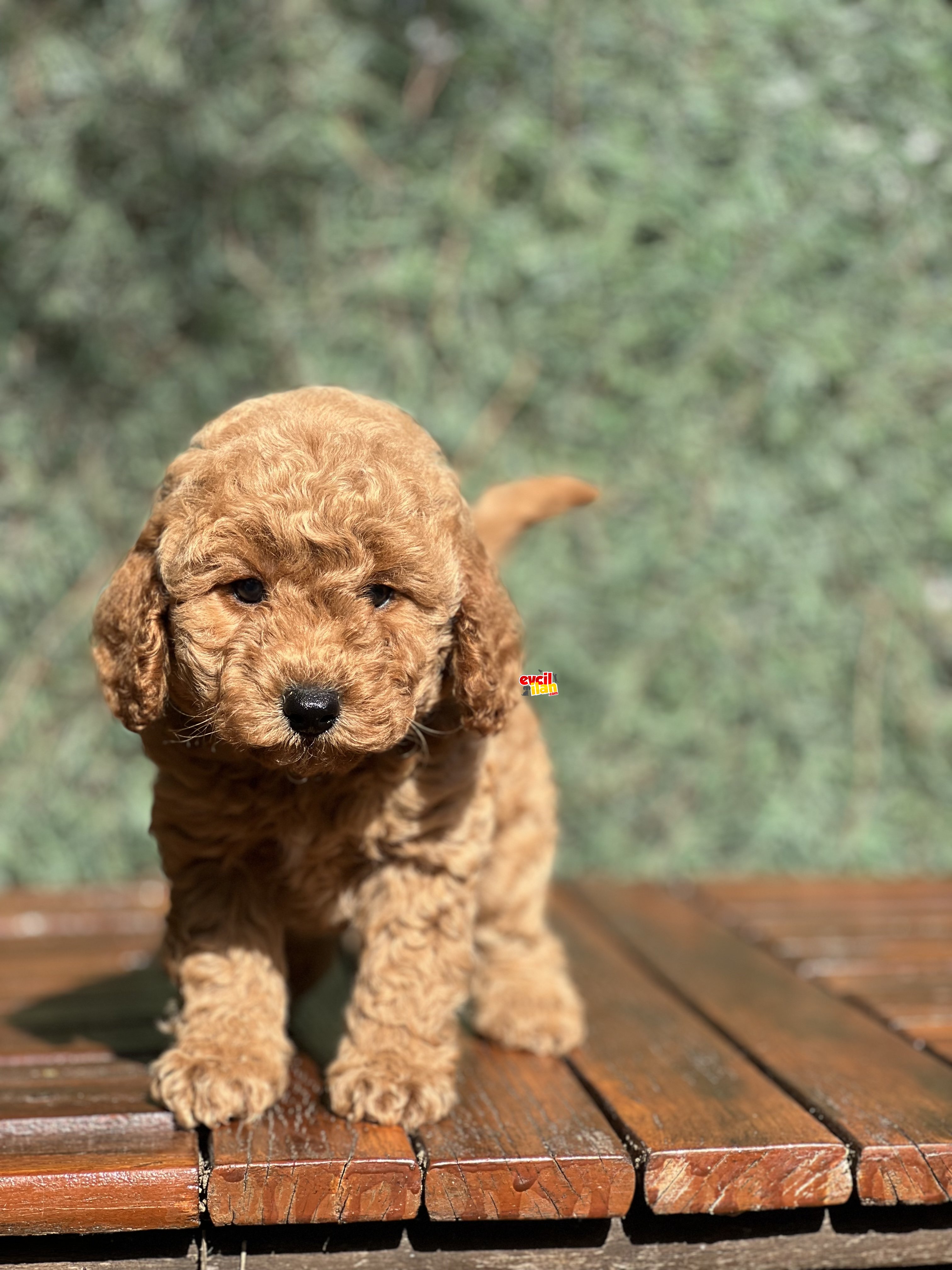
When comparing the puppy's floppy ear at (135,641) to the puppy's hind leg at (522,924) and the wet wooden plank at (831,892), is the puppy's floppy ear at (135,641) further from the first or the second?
the wet wooden plank at (831,892)

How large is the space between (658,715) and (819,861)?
0.83 meters

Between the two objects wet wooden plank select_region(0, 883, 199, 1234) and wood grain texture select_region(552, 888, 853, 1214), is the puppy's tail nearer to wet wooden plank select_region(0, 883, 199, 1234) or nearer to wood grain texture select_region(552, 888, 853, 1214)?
wood grain texture select_region(552, 888, 853, 1214)

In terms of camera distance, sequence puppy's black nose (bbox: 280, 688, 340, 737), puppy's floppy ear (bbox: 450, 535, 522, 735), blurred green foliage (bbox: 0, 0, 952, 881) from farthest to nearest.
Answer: blurred green foliage (bbox: 0, 0, 952, 881), puppy's floppy ear (bbox: 450, 535, 522, 735), puppy's black nose (bbox: 280, 688, 340, 737)

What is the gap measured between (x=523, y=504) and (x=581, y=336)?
1.90 meters

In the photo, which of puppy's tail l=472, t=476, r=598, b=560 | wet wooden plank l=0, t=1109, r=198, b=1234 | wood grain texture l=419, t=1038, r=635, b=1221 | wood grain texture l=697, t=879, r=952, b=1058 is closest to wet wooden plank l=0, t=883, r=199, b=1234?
wet wooden plank l=0, t=1109, r=198, b=1234

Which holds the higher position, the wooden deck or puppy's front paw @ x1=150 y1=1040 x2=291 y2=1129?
puppy's front paw @ x1=150 y1=1040 x2=291 y2=1129

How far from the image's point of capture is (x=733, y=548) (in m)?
4.85

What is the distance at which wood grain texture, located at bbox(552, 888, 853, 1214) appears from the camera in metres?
2.33

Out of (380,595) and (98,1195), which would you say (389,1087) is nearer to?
(98,1195)

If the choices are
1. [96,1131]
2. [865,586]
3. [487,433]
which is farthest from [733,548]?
[96,1131]

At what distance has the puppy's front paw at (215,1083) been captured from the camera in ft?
7.86

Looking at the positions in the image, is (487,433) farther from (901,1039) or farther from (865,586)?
(901,1039)

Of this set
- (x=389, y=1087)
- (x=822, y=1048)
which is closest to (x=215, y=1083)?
(x=389, y=1087)

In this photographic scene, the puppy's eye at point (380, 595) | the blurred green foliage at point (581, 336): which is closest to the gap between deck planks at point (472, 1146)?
the puppy's eye at point (380, 595)
